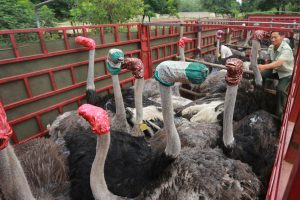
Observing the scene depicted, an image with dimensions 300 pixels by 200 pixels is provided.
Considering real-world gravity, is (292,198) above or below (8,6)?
below

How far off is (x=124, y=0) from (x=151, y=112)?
660 cm

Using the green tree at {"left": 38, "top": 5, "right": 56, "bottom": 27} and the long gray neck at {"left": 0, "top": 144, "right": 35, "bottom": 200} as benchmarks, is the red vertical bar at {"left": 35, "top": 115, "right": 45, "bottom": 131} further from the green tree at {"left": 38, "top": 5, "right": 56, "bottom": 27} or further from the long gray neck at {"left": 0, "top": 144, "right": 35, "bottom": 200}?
the green tree at {"left": 38, "top": 5, "right": 56, "bottom": 27}

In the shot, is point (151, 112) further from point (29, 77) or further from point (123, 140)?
point (29, 77)

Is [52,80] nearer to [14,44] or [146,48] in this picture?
[14,44]

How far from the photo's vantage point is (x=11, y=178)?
1634mm

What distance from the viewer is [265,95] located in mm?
3867

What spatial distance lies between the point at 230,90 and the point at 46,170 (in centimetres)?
191

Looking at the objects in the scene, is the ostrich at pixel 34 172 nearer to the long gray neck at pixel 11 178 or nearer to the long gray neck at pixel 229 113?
the long gray neck at pixel 11 178

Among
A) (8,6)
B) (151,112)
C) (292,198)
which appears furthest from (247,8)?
(292,198)

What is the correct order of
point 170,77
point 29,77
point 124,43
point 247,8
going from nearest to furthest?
point 170,77 < point 29,77 < point 124,43 < point 247,8

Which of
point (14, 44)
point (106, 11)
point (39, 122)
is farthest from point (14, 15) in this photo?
point (39, 122)

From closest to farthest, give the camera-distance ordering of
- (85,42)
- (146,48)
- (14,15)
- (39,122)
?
(39,122) → (85,42) → (146,48) → (14,15)

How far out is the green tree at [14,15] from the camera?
6.96 metres

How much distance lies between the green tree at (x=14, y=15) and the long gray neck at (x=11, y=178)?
21.1ft
